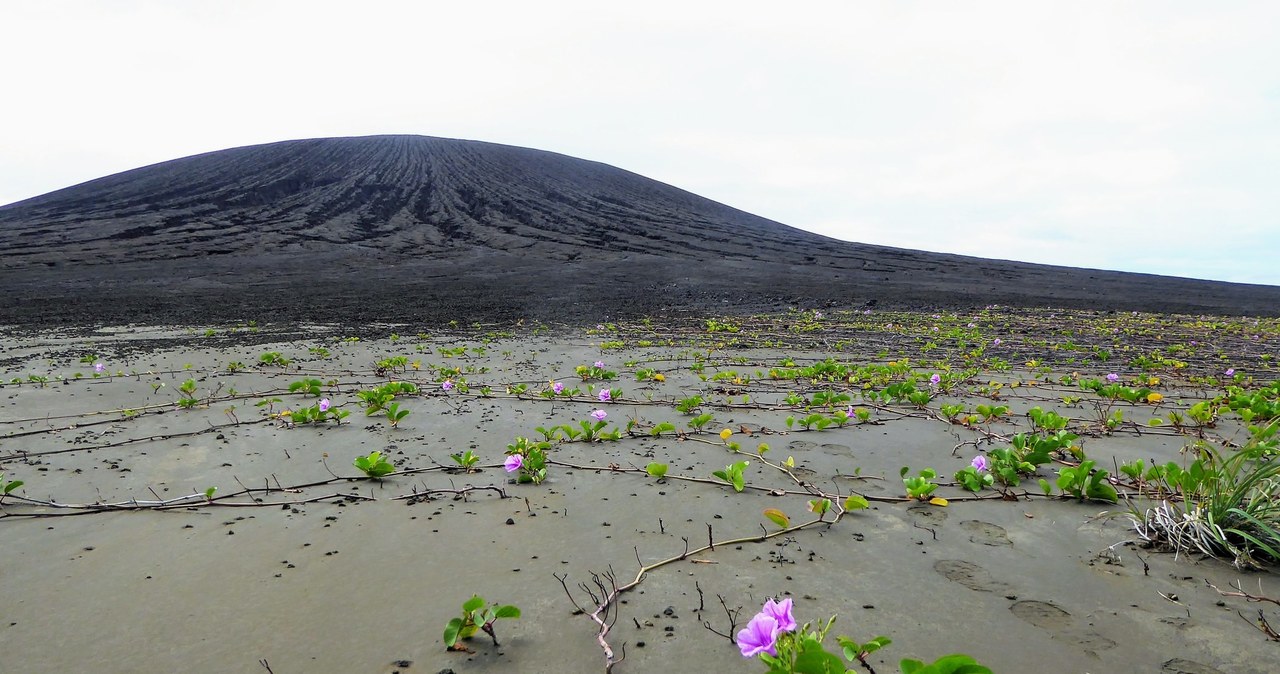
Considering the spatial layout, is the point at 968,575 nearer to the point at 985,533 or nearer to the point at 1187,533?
the point at 985,533

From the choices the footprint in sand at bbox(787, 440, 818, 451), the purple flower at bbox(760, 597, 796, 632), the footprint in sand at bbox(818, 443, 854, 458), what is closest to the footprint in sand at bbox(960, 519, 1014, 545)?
the footprint in sand at bbox(818, 443, 854, 458)

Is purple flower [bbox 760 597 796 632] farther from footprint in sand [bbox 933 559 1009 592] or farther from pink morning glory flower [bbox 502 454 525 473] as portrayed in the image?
pink morning glory flower [bbox 502 454 525 473]

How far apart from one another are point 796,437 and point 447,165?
41.0m

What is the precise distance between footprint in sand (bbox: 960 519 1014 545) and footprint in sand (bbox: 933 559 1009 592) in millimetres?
207

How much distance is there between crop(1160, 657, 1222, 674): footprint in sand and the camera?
4.82 feet

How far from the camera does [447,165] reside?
134ft

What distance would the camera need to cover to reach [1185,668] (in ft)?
4.87

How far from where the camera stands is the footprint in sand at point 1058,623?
1.58 metres

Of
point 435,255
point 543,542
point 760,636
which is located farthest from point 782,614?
point 435,255

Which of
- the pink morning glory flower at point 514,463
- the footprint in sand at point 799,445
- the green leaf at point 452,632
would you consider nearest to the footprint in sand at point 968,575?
the footprint in sand at point 799,445

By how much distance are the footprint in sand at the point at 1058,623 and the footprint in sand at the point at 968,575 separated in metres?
0.10

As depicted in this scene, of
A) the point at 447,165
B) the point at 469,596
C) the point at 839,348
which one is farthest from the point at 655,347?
the point at 447,165

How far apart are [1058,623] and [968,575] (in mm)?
292

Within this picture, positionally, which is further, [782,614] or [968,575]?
[968,575]
